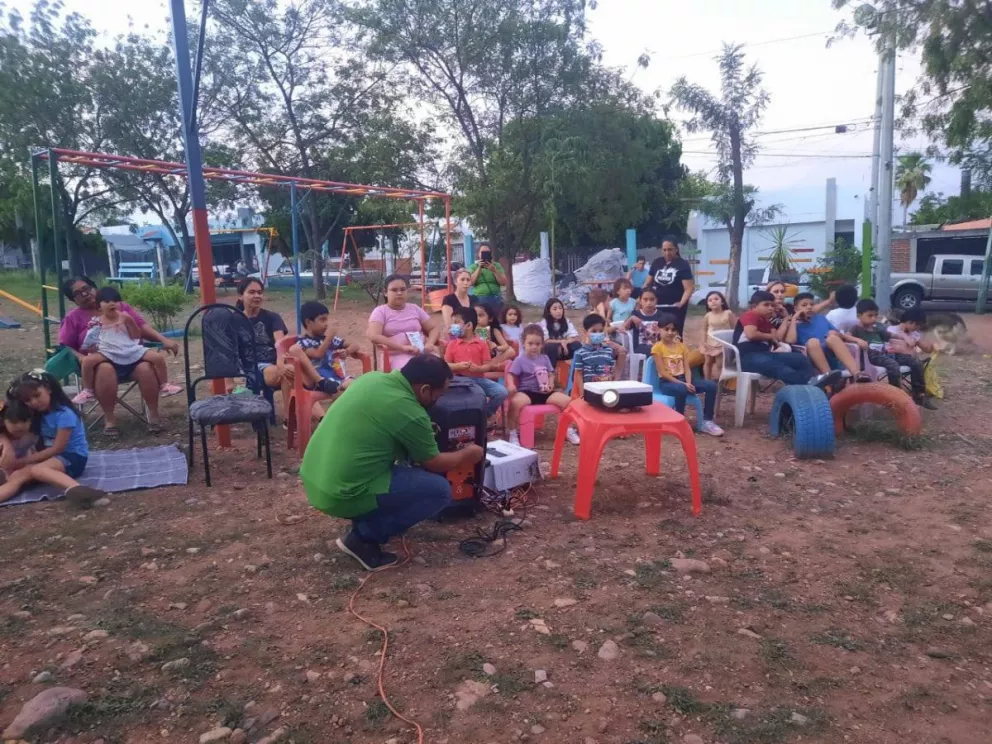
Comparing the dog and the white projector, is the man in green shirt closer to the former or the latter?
the white projector

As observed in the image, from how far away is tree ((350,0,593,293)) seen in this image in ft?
53.6

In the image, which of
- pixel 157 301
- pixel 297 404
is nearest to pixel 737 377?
pixel 297 404

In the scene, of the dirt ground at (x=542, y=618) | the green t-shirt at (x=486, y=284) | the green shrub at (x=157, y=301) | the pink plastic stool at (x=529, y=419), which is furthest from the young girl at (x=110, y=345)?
the green shrub at (x=157, y=301)

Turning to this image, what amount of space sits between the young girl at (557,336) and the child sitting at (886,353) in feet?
8.48

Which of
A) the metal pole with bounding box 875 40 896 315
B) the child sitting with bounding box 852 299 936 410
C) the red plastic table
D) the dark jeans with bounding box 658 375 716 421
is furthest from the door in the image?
the red plastic table

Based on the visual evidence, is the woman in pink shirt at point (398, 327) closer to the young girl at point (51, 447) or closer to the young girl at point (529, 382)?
the young girl at point (529, 382)

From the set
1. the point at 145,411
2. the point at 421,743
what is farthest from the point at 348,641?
the point at 145,411

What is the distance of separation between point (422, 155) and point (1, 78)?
35.1ft

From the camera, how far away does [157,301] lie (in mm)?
13109

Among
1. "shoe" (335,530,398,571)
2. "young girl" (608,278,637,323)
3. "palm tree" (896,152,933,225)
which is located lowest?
"shoe" (335,530,398,571)

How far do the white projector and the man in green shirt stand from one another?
0.62 metres

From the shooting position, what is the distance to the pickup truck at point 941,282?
57.5ft

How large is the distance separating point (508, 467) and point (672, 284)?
4.00 meters

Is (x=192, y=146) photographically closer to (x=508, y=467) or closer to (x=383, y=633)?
(x=508, y=467)
